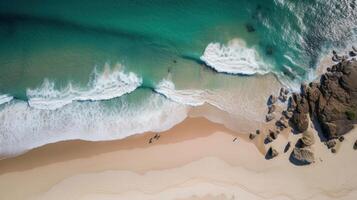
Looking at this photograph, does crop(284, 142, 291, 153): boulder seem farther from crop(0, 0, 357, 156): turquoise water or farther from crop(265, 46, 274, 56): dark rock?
crop(265, 46, 274, 56): dark rock

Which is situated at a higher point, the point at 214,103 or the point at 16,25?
the point at 16,25

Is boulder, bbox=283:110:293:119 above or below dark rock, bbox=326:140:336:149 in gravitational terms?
above

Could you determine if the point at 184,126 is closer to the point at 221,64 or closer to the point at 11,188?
the point at 221,64

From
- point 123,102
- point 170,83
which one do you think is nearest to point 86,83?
point 123,102

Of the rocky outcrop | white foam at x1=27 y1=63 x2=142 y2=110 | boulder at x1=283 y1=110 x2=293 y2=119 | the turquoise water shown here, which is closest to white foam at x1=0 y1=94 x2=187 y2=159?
the turquoise water

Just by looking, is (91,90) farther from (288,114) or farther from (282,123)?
(288,114)

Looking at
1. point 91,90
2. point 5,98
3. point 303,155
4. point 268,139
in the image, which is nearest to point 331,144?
point 303,155
